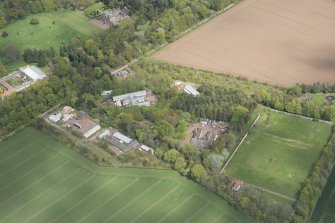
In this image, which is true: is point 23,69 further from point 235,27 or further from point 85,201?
point 235,27

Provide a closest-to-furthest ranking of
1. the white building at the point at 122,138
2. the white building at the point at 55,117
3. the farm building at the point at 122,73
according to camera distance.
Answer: the white building at the point at 122,138
the white building at the point at 55,117
the farm building at the point at 122,73

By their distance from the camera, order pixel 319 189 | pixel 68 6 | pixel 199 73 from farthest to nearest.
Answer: pixel 68 6
pixel 199 73
pixel 319 189

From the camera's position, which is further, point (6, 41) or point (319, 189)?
point (6, 41)

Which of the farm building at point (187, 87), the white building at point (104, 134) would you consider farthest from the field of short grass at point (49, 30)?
the white building at point (104, 134)

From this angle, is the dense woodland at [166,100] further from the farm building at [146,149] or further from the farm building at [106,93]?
the farm building at [106,93]

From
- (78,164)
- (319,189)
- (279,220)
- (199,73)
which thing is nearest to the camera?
(279,220)

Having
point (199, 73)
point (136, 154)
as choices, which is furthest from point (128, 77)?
point (136, 154)
